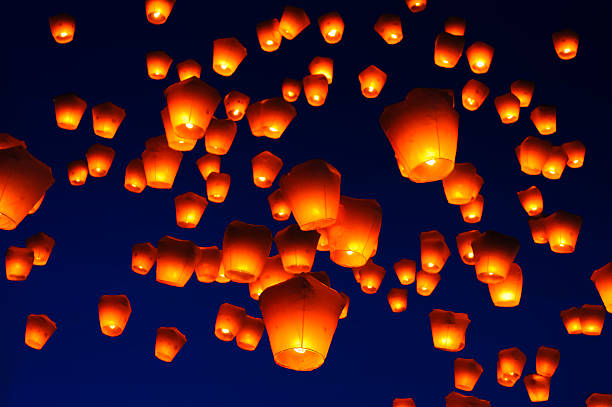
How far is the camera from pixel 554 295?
638cm

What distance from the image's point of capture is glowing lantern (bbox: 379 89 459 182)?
9.85ft

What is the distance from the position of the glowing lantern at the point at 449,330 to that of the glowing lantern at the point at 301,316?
4.66 feet

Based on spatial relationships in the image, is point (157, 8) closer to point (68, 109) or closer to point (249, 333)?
point (68, 109)

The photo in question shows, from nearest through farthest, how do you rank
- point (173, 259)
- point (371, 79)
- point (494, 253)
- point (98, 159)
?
point (494, 253)
point (173, 259)
point (98, 159)
point (371, 79)

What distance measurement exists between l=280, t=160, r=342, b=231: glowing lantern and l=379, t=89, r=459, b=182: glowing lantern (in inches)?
13.8

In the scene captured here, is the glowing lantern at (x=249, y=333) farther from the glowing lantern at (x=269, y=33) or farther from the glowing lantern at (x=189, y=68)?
the glowing lantern at (x=269, y=33)

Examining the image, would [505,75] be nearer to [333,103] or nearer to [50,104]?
[333,103]

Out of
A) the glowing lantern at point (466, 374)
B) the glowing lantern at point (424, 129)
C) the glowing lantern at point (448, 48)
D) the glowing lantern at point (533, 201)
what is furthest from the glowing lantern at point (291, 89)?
the glowing lantern at point (466, 374)

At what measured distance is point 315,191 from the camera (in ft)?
10.7

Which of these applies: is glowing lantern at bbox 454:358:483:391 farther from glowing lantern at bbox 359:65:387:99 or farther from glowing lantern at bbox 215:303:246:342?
glowing lantern at bbox 359:65:387:99

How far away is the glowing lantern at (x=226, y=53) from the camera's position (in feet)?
15.2

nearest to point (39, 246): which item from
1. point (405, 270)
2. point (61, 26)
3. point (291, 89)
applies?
point (61, 26)

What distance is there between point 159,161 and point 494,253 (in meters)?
1.97

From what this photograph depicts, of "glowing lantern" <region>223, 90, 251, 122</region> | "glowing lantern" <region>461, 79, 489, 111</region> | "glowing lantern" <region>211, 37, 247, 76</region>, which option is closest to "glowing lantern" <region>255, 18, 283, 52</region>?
"glowing lantern" <region>211, 37, 247, 76</region>
